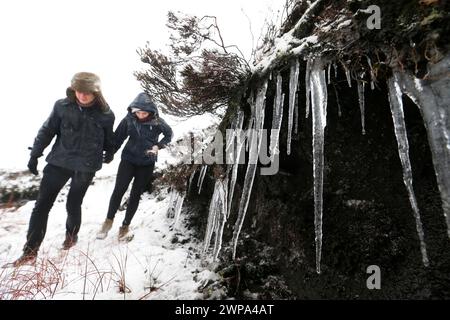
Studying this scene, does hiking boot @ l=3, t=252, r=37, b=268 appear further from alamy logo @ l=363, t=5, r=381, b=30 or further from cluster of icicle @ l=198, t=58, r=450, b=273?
alamy logo @ l=363, t=5, r=381, b=30

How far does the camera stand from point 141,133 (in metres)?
4.05

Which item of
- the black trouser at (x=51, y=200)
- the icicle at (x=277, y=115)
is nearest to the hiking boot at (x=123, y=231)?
the black trouser at (x=51, y=200)

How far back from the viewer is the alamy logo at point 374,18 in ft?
5.83

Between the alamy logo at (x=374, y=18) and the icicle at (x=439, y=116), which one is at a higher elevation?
the alamy logo at (x=374, y=18)

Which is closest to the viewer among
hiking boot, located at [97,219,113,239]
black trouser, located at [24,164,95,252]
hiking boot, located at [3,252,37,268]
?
hiking boot, located at [3,252,37,268]

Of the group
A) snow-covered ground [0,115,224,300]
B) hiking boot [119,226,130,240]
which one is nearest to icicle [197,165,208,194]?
snow-covered ground [0,115,224,300]

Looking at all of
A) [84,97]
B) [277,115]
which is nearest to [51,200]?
[84,97]

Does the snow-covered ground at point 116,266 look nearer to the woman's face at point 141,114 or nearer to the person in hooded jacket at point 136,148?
the person in hooded jacket at point 136,148

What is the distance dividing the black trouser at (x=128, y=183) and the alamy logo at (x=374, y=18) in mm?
3056

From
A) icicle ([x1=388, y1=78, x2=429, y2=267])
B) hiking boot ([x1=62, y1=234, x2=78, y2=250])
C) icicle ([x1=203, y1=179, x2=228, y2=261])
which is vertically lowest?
hiking boot ([x1=62, y1=234, x2=78, y2=250])

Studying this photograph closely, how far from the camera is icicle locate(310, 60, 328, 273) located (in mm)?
→ 2051

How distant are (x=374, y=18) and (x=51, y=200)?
137 inches

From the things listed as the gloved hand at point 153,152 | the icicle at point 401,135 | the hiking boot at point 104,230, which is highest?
the gloved hand at point 153,152
